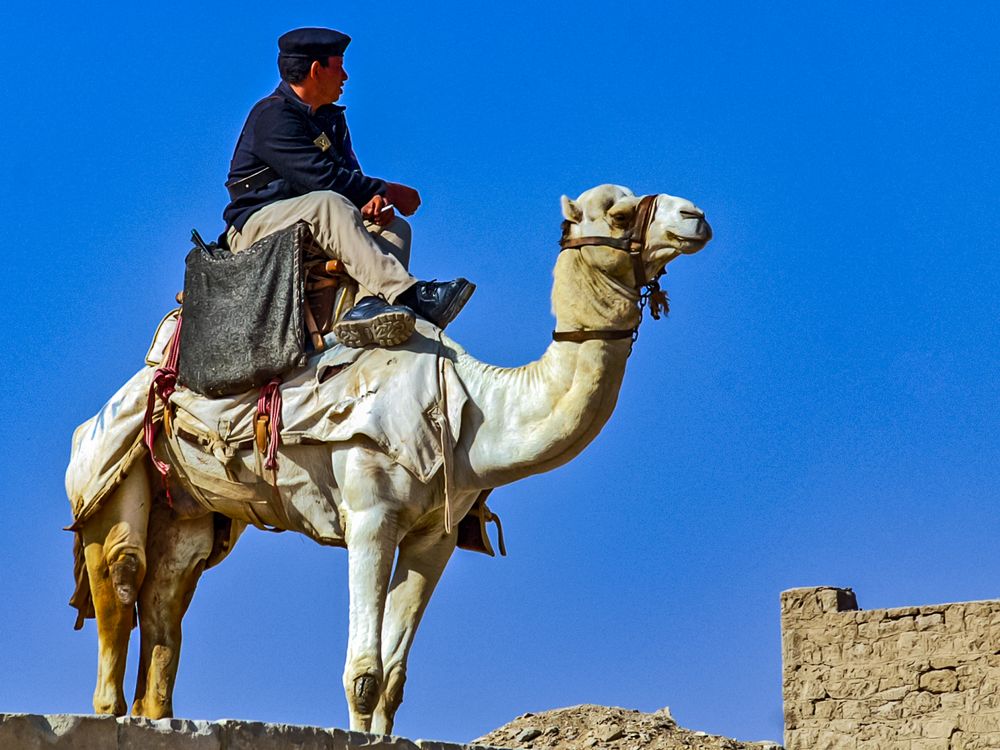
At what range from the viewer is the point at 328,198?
11305mm

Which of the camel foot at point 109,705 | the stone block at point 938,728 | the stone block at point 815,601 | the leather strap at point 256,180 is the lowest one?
the camel foot at point 109,705

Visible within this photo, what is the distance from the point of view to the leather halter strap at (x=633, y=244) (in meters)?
10.8

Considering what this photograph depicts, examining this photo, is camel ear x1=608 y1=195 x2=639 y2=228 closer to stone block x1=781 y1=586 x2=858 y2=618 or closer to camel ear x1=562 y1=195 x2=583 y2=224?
camel ear x1=562 y1=195 x2=583 y2=224

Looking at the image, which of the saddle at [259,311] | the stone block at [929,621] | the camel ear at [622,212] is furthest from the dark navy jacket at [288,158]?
the stone block at [929,621]

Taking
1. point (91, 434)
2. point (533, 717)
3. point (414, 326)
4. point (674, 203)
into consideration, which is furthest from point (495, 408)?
point (533, 717)

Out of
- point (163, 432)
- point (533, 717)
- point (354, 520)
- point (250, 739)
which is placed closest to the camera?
point (250, 739)

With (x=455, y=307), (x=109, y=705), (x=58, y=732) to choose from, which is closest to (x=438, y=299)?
(x=455, y=307)

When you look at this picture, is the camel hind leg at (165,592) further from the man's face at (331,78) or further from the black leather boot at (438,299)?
the man's face at (331,78)

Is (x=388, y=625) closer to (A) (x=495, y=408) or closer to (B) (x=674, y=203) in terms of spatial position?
(A) (x=495, y=408)

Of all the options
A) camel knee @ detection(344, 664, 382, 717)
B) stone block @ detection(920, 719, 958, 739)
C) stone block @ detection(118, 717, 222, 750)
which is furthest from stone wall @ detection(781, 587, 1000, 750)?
stone block @ detection(118, 717, 222, 750)

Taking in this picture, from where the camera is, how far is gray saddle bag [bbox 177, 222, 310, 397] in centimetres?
1107

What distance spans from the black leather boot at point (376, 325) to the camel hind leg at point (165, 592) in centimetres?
143

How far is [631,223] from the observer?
10883mm

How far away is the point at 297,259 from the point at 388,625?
174 cm
